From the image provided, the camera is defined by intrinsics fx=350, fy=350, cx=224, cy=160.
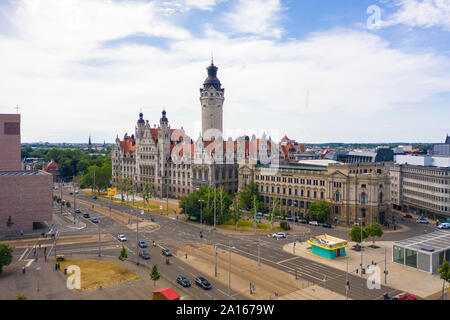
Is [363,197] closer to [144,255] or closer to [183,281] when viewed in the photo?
[144,255]

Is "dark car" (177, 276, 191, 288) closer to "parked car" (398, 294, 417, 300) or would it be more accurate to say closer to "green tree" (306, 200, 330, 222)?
"parked car" (398, 294, 417, 300)

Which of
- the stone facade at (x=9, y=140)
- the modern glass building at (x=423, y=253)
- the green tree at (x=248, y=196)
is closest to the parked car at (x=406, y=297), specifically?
the modern glass building at (x=423, y=253)

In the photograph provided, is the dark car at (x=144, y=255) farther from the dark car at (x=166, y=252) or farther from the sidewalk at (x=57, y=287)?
the sidewalk at (x=57, y=287)

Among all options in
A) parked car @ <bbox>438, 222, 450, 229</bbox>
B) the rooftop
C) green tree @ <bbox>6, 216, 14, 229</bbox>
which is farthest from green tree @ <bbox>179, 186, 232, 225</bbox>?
parked car @ <bbox>438, 222, 450, 229</bbox>

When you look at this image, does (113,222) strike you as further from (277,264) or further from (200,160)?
(277,264)

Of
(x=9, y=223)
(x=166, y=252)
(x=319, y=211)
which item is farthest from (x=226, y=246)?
(x=9, y=223)

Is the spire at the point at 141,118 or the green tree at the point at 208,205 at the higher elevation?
the spire at the point at 141,118
